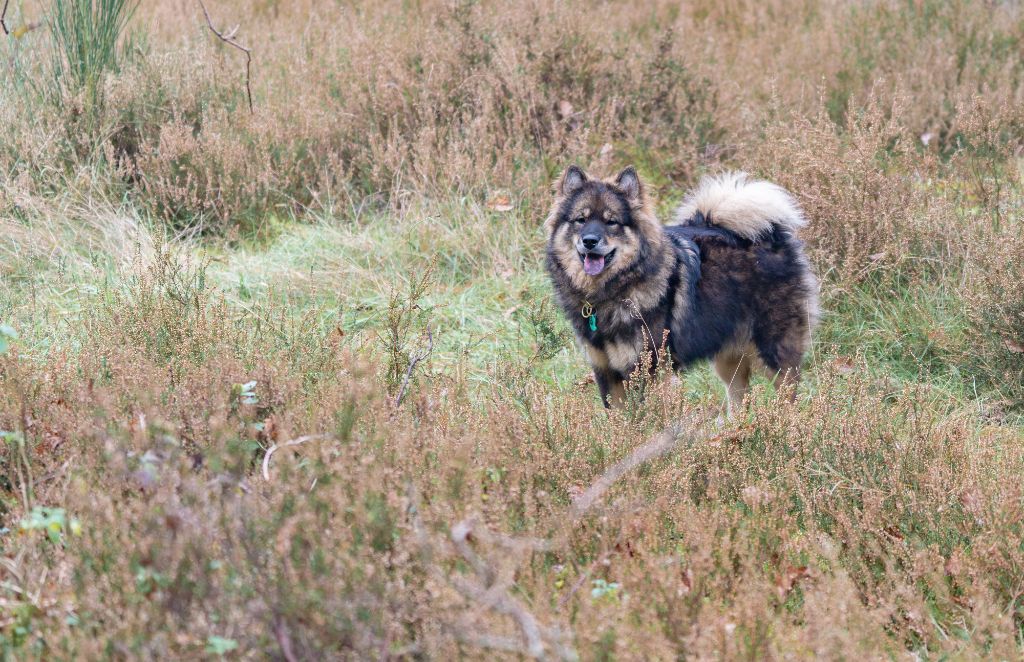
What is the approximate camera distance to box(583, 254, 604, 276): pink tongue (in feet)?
15.1

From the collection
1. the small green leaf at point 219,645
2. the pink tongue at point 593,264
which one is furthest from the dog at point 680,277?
the small green leaf at point 219,645

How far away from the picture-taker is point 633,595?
2.56 metres

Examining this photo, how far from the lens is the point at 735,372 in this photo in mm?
5215

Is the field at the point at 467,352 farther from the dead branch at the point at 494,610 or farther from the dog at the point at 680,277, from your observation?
the dog at the point at 680,277

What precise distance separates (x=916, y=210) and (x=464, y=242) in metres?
2.64

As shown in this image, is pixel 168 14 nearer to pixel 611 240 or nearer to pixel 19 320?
pixel 19 320

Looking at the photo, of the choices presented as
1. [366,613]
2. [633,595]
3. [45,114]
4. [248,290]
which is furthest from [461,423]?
[45,114]

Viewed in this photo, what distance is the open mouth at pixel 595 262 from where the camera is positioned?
4594 mm

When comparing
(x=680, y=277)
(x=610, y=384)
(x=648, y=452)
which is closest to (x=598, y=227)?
(x=680, y=277)

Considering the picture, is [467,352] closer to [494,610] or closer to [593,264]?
[593,264]

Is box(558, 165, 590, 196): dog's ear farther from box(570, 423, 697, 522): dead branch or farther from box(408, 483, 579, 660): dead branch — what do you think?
box(408, 483, 579, 660): dead branch

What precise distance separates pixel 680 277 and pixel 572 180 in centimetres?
71

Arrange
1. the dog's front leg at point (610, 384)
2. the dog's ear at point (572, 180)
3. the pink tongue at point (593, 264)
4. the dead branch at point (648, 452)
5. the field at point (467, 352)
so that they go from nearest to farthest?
the field at point (467, 352) < the dead branch at point (648, 452) < the pink tongue at point (593, 264) < the dog's front leg at point (610, 384) < the dog's ear at point (572, 180)

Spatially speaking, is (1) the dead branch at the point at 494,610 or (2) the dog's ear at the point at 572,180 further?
(2) the dog's ear at the point at 572,180
